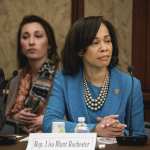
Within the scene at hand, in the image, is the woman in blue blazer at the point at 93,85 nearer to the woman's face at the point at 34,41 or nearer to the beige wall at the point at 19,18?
the woman's face at the point at 34,41

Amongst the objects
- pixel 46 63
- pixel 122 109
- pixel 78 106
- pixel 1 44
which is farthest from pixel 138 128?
pixel 1 44

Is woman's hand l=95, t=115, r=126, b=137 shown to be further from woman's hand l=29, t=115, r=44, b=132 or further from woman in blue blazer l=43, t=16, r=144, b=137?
woman's hand l=29, t=115, r=44, b=132

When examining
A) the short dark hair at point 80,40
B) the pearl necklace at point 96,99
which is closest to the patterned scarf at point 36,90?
the short dark hair at point 80,40

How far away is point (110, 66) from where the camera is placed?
123 inches

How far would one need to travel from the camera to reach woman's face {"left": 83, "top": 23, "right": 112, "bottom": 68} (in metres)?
2.96

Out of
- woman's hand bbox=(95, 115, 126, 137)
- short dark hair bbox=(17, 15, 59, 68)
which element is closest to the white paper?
woman's hand bbox=(95, 115, 126, 137)

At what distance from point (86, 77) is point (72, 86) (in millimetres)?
108

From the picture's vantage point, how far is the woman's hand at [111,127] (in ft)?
8.82

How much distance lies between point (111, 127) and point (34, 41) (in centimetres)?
129

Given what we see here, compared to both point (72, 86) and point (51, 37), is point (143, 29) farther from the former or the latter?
point (72, 86)

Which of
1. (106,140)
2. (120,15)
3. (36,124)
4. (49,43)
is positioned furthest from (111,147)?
(120,15)

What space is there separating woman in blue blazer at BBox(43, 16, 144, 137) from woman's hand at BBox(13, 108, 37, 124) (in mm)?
544

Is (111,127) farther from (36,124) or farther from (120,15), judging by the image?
(120,15)

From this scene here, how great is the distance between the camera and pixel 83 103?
9.71 feet
